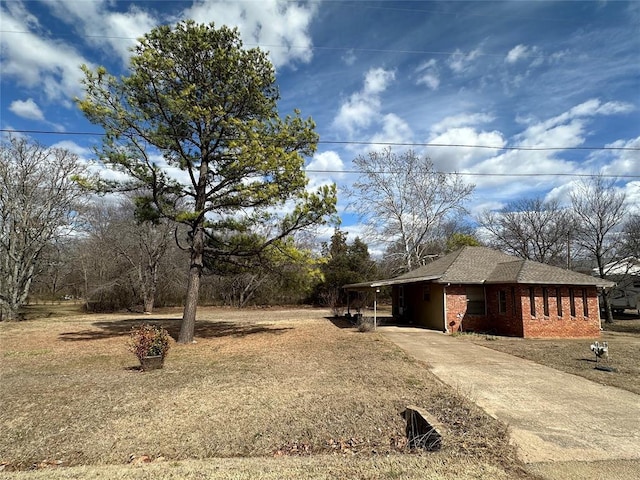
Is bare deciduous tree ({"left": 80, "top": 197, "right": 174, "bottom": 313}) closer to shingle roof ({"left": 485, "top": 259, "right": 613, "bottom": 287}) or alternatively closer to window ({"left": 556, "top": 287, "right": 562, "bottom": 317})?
shingle roof ({"left": 485, "top": 259, "right": 613, "bottom": 287})

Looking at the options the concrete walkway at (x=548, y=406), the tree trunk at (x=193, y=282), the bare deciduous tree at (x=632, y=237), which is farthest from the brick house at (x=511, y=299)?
the bare deciduous tree at (x=632, y=237)

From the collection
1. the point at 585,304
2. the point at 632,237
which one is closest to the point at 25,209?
the point at 585,304

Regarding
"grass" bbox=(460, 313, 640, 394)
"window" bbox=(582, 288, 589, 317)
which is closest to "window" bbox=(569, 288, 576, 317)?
"window" bbox=(582, 288, 589, 317)

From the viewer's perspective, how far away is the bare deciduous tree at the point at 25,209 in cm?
2014

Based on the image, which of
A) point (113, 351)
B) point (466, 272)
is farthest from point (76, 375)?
point (466, 272)

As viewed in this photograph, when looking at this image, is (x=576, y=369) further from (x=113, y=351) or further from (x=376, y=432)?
(x=113, y=351)

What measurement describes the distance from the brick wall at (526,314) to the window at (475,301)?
187mm

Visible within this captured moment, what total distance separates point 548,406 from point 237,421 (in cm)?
465

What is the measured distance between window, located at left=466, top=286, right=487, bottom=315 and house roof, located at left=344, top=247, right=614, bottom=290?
600 mm

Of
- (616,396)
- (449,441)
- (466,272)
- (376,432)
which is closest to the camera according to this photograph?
(449,441)

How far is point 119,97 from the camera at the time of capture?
10.7 meters

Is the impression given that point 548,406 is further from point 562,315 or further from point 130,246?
point 130,246

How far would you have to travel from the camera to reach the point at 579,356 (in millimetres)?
10242

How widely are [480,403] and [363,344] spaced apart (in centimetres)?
631
